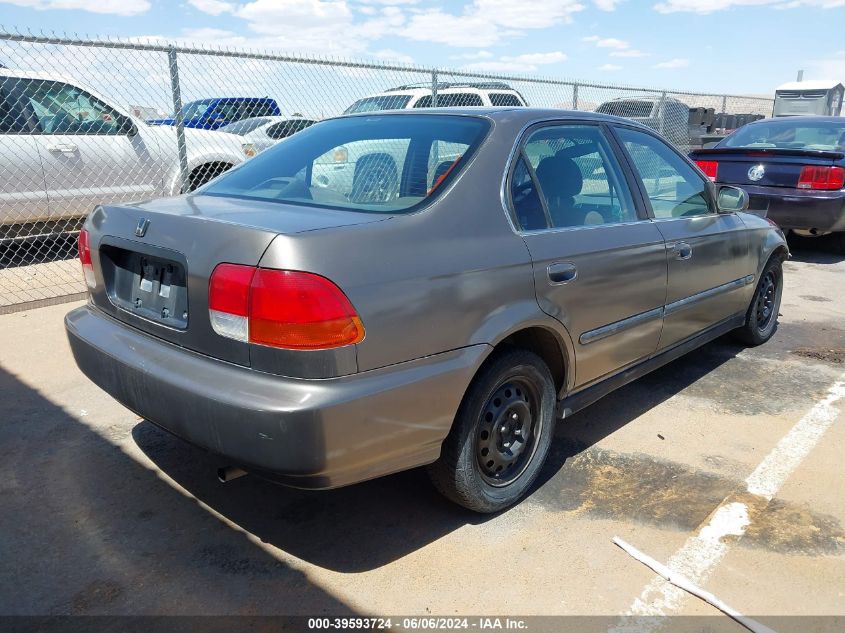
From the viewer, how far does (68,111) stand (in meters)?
6.72

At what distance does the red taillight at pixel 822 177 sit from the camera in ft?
24.9

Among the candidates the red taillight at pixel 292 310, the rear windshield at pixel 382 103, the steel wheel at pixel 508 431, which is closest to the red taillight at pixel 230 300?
the red taillight at pixel 292 310

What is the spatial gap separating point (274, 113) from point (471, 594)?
10387 millimetres

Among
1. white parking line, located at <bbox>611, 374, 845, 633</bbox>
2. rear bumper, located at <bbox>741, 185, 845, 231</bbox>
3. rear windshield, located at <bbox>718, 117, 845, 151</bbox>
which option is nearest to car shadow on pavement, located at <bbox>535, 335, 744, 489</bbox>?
white parking line, located at <bbox>611, 374, 845, 633</bbox>

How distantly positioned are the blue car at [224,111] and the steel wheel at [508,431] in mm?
7779

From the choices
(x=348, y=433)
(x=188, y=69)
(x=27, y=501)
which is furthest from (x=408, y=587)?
(x=188, y=69)

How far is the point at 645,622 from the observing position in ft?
7.54

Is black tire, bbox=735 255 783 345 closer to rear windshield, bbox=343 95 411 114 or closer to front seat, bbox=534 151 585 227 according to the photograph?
front seat, bbox=534 151 585 227

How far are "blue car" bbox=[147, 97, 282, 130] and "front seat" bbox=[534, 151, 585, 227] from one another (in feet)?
23.8

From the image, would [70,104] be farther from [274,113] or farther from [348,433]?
[348,433]

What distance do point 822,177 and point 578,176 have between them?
573 centimetres

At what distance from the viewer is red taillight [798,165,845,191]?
7.58 meters

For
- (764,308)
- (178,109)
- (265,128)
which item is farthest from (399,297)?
(265,128)

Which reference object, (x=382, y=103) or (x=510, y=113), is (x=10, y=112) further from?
(x=382, y=103)
